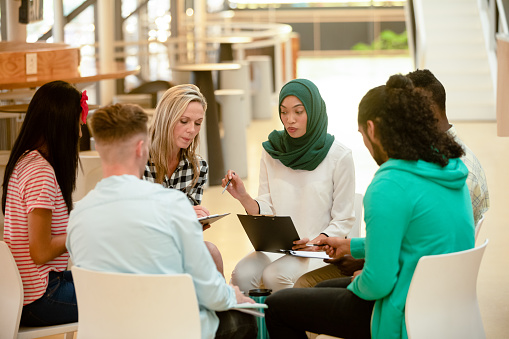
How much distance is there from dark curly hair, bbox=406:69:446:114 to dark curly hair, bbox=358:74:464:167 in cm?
59

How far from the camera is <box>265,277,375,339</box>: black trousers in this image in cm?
247

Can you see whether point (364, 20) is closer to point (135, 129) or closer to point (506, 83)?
point (506, 83)

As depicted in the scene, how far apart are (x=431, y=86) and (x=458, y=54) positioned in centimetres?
868

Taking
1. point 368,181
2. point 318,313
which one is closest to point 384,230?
point 318,313

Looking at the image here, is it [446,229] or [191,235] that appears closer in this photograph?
[191,235]

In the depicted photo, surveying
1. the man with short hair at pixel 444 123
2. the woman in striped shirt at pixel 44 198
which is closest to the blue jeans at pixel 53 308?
the woman in striped shirt at pixel 44 198

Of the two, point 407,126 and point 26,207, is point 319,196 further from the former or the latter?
point 26,207

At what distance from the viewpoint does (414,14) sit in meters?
12.0

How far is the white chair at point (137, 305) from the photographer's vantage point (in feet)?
6.86

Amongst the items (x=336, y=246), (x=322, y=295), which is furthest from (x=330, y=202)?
(x=322, y=295)

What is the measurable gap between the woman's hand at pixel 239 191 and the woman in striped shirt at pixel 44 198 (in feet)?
2.63

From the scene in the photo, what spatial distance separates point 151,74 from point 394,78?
9.81 m

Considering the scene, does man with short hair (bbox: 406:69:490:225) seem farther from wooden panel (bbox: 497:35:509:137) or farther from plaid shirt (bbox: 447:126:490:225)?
wooden panel (bbox: 497:35:509:137)

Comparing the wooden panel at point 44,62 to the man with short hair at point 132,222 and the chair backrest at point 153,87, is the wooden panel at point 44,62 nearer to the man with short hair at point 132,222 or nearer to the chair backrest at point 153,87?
the man with short hair at point 132,222
